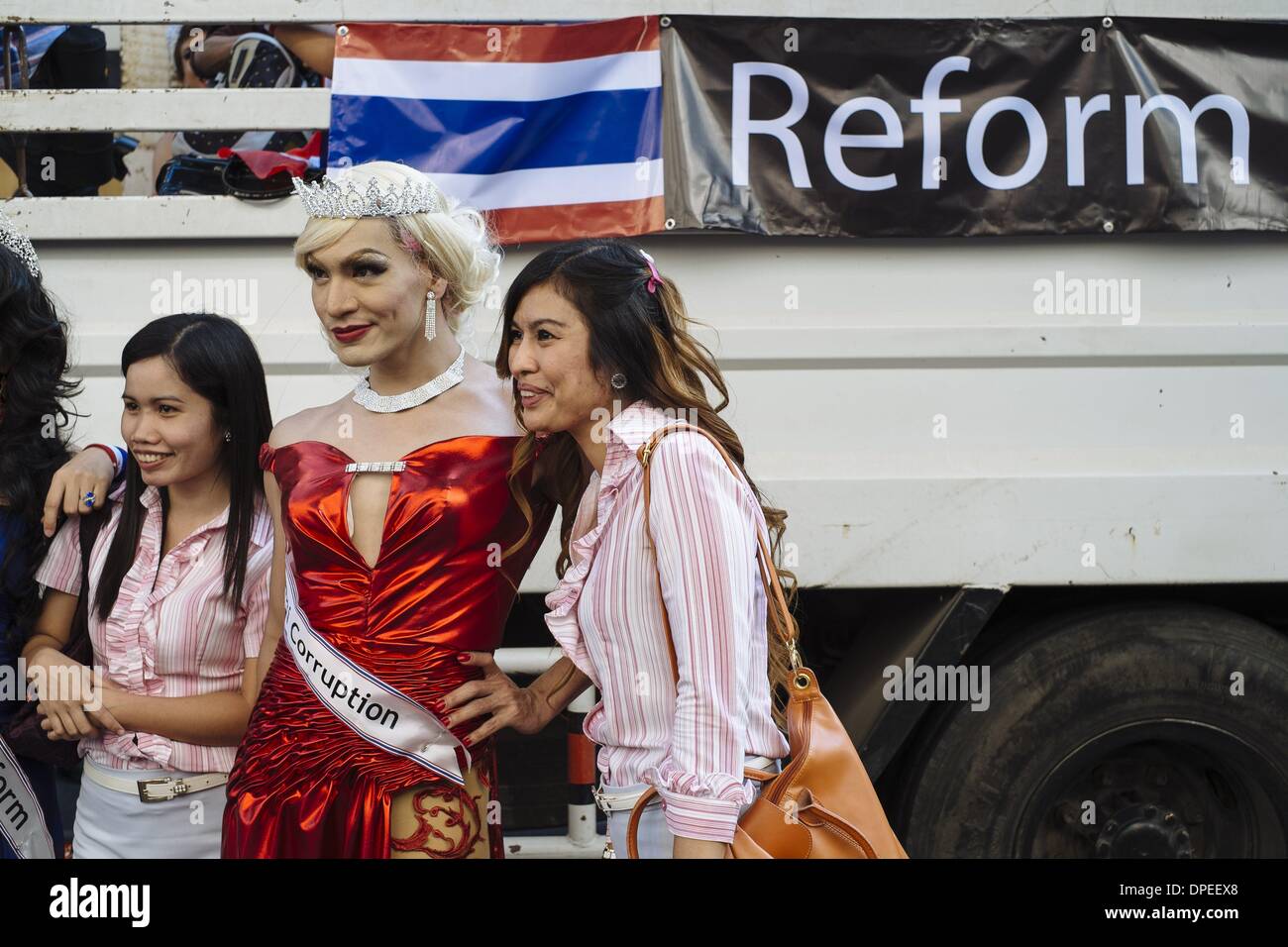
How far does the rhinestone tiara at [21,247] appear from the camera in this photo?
2498mm

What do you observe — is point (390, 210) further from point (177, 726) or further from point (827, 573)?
point (827, 573)

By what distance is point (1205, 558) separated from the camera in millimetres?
2873

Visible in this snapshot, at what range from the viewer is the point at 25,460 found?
2418 mm

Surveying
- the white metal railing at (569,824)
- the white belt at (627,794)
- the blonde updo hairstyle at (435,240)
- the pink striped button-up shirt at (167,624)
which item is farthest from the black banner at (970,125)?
the white belt at (627,794)

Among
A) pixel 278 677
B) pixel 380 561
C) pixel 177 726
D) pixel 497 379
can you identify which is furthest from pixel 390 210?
pixel 177 726

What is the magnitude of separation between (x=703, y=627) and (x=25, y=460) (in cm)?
147

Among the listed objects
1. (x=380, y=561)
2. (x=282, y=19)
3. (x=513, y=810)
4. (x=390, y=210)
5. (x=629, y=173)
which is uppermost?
(x=282, y=19)

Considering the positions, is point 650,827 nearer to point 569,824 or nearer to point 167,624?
point 167,624

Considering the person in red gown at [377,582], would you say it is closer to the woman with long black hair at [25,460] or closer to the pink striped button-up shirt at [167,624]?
the pink striped button-up shirt at [167,624]

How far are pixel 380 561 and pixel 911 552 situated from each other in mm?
1258

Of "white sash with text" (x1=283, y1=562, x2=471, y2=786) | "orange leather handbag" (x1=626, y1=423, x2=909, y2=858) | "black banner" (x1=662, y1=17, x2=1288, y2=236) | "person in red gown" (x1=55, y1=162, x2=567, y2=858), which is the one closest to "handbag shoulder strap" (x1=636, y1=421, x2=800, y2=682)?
"orange leather handbag" (x1=626, y1=423, x2=909, y2=858)

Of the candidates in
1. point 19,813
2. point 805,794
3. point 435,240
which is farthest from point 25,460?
point 805,794

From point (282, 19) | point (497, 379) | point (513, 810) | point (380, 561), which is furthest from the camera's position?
point (513, 810)

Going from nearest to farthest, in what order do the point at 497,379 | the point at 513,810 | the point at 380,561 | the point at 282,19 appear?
1. the point at 380,561
2. the point at 497,379
3. the point at 282,19
4. the point at 513,810
